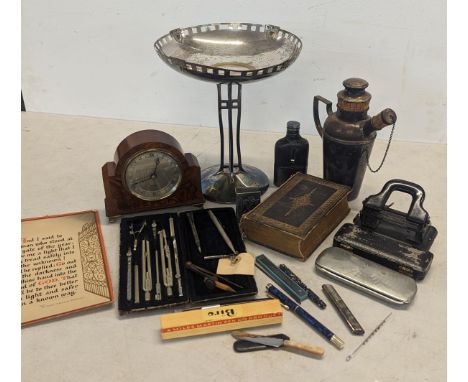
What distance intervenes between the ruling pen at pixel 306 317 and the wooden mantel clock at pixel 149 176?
38 centimetres

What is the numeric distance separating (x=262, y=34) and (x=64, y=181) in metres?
0.76

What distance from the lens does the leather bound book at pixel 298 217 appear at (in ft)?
3.61

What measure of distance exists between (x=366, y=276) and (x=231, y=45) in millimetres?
789

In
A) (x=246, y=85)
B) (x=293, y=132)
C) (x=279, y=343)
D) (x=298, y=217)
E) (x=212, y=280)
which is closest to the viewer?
(x=279, y=343)

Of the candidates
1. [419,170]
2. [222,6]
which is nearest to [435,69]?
[419,170]

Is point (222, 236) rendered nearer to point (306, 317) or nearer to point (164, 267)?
point (164, 267)

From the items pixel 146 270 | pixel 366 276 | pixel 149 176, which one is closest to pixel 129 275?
pixel 146 270

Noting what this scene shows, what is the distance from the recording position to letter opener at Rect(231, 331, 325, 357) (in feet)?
2.87

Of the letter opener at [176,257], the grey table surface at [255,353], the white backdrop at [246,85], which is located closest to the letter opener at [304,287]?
the grey table surface at [255,353]

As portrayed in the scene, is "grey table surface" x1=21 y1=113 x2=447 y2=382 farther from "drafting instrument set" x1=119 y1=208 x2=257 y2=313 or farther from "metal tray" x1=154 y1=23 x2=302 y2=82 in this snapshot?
"metal tray" x1=154 y1=23 x2=302 y2=82

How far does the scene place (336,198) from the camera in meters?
1.20

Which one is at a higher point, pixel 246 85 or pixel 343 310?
pixel 246 85

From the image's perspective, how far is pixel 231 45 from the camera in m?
1.40

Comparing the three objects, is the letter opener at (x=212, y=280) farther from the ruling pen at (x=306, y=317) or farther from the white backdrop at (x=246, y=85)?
the white backdrop at (x=246, y=85)
